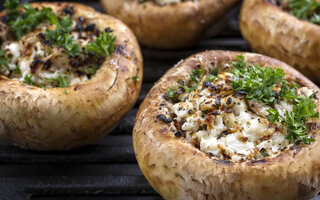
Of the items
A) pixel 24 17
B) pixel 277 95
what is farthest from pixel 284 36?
pixel 24 17

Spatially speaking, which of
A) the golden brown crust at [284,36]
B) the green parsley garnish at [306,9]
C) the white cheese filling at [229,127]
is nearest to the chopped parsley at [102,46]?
the white cheese filling at [229,127]

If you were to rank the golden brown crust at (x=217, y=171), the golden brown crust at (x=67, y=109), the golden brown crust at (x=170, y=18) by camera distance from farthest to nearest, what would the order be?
the golden brown crust at (x=170, y=18) → the golden brown crust at (x=67, y=109) → the golden brown crust at (x=217, y=171)

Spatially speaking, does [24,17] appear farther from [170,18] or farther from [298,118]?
[298,118]

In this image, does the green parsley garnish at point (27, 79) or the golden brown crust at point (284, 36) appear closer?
the green parsley garnish at point (27, 79)

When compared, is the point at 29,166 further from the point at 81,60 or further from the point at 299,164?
the point at 299,164

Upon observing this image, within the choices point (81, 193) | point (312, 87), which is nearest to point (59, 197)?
point (81, 193)

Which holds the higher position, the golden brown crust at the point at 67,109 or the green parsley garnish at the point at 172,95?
the green parsley garnish at the point at 172,95

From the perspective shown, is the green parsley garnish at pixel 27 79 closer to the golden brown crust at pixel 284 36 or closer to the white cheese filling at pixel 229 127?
the white cheese filling at pixel 229 127

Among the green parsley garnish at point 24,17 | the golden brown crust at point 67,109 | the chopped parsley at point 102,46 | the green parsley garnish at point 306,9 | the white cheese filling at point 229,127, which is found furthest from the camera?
the green parsley garnish at point 306,9
